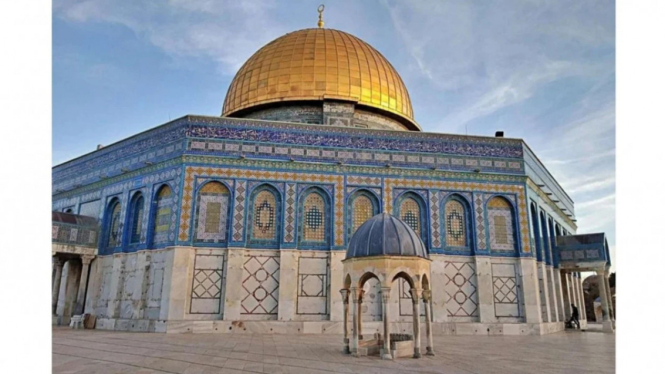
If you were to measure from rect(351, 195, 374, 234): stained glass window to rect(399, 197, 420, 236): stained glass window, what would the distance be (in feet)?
3.13

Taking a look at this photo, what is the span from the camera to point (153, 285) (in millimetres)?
12297

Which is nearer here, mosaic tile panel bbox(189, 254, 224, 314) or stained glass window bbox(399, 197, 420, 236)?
mosaic tile panel bbox(189, 254, 224, 314)

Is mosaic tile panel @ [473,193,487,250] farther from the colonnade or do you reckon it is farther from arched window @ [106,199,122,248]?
the colonnade

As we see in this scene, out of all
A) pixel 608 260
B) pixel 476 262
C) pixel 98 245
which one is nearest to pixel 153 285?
pixel 98 245

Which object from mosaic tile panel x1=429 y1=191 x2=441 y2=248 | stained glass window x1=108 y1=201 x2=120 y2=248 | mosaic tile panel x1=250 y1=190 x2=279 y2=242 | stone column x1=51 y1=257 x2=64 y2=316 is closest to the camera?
mosaic tile panel x1=250 y1=190 x2=279 y2=242

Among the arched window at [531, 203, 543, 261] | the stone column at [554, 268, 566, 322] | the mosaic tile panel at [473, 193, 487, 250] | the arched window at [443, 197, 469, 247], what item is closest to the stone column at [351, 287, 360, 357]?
the arched window at [443, 197, 469, 247]

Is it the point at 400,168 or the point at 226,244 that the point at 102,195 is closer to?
the point at 226,244

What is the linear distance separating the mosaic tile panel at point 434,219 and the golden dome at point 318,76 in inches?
185

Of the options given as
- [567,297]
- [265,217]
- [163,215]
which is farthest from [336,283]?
[567,297]

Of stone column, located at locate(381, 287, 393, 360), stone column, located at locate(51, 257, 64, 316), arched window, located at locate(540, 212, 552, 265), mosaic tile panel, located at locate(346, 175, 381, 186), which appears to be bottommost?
stone column, located at locate(381, 287, 393, 360)

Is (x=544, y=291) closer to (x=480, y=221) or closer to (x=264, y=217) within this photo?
(x=480, y=221)

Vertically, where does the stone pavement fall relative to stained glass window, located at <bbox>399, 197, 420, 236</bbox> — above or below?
below

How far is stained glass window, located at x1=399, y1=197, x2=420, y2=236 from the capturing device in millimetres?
13469
